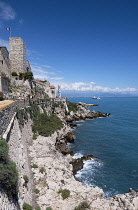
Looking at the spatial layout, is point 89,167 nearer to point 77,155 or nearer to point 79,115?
point 77,155

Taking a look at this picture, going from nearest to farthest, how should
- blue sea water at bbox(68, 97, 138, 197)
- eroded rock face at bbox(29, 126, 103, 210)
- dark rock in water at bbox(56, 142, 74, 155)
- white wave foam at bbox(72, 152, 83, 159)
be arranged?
eroded rock face at bbox(29, 126, 103, 210), blue sea water at bbox(68, 97, 138, 197), white wave foam at bbox(72, 152, 83, 159), dark rock in water at bbox(56, 142, 74, 155)

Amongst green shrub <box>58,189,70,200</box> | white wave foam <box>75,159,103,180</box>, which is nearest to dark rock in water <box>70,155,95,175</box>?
white wave foam <box>75,159,103,180</box>

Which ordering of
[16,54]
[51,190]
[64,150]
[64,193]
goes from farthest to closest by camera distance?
[16,54], [64,150], [51,190], [64,193]

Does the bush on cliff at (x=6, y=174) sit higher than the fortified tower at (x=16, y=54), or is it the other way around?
the fortified tower at (x=16, y=54)

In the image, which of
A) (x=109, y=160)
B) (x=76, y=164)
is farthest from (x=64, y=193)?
(x=109, y=160)

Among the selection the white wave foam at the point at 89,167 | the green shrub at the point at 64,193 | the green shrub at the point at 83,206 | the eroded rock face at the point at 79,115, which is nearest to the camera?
the green shrub at the point at 83,206

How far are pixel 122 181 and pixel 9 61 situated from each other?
4592cm

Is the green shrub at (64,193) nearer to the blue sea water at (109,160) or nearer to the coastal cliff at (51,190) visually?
the coastal cliff at (51,190)

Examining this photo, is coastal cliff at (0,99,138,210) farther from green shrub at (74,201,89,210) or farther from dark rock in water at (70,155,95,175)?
dark rock in water at (70,155,95,175)

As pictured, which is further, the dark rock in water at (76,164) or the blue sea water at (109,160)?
the dark rock in water at (76,164)

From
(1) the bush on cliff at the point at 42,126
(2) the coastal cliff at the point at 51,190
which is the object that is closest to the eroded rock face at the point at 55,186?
(2) the coastal cliff at the point at 51,190

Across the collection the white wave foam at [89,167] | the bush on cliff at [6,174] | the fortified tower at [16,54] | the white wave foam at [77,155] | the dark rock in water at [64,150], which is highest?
the fortified tower at [16,54]

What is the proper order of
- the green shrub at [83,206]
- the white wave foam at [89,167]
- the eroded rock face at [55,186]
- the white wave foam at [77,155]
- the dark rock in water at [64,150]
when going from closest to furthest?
the green shrub at [83,206] < the eroded rock face at [55,186] < the white wave foam at [89,167] < the white wave foam at [77,155] < the dark rock in water at [64,150]

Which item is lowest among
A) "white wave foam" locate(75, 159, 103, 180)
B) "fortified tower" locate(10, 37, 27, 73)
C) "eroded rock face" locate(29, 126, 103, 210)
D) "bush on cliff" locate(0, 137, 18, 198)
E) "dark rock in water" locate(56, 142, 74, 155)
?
"white wave foam" locate(75, 159, 103, 180)
